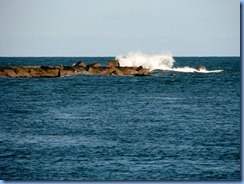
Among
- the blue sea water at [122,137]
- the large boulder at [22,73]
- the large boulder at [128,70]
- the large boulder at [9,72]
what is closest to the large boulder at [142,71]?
the large boulder at [128,70]

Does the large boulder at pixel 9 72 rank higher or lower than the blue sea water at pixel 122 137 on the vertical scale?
higher

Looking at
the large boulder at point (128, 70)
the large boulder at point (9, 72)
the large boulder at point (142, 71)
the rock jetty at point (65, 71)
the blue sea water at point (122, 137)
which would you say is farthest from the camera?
the large boulder at point (128, 70)

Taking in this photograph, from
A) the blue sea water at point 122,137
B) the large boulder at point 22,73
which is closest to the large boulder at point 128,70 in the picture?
the large boulder at point 22,73

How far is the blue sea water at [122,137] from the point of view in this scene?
12.0 meters

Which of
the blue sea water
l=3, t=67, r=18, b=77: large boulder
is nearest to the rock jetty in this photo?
l=3, t=67, r=18, b=77: large boulder


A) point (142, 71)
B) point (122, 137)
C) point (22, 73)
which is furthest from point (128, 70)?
point (122, 137)

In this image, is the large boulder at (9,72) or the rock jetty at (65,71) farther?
the rock jetty at (65,71)

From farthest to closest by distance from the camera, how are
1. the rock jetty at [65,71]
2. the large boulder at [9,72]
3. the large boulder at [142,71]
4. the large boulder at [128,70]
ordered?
the large boulder at [128,70], the large boulder at [142,71], the rock jetty at [65,71], the large boulder at [9,72]

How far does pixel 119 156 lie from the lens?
42.6 ft

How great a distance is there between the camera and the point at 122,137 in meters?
14.5

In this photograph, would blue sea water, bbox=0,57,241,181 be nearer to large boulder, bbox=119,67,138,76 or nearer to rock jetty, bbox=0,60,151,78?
rock jetty, bbox=0,60,151,78

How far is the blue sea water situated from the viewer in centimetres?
1198

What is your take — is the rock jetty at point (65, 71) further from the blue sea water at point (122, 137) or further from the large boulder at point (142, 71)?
the blue sea water at point (122, 137)

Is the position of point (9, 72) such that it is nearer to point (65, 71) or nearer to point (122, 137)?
point (65, 71)
